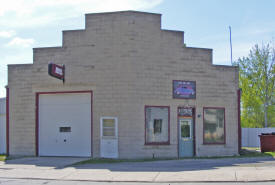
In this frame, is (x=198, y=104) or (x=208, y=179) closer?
(x=208, y=179)

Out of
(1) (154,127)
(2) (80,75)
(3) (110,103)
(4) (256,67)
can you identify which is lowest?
(1) (154,127)

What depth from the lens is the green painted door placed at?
20.5m

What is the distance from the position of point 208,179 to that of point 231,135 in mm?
9302

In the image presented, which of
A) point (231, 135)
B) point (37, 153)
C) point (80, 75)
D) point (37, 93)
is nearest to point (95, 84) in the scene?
point (80, 75)

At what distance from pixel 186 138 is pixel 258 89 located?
21.1 m

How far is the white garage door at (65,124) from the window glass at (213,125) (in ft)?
20.5

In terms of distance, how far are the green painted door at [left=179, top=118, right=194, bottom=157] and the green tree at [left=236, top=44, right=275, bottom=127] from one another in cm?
1973

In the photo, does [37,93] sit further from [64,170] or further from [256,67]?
[256,67]

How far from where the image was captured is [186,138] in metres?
20.6

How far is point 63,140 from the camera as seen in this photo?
2062 cm

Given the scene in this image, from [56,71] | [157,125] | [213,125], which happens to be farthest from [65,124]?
[213,125]

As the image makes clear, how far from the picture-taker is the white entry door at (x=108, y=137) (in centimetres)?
1945

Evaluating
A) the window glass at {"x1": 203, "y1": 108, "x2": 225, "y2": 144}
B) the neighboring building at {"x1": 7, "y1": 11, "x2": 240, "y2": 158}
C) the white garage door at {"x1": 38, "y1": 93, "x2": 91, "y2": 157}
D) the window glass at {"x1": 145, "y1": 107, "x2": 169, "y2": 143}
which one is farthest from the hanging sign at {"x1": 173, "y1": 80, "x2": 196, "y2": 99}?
the white garage door at {"x1": 38, "y1": 93, "x2": 91, "y2": 157}

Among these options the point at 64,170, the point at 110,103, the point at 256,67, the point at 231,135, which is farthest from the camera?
the point at 256,67
